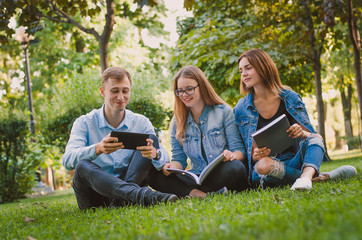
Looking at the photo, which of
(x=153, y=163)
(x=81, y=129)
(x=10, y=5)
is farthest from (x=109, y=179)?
(x=10, y=5)

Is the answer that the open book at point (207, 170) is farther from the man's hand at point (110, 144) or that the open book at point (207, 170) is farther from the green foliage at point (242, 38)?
the green foliage at point (242, 38)

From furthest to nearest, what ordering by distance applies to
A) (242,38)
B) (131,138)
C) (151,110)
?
1. (242,38)
2. (151,110)
3. (131,138)

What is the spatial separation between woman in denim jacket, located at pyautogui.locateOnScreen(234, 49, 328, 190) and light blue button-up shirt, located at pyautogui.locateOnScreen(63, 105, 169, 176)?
100cm

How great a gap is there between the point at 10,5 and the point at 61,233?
153 inches

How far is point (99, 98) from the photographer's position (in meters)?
8.13

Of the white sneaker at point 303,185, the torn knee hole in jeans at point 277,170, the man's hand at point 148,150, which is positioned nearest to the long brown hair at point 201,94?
the man's hand at point 148,150

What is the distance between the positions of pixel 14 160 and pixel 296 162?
7768 mm

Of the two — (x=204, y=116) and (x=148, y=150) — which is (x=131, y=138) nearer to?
(x=148, y=150)

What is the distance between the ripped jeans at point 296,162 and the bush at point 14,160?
727 cm

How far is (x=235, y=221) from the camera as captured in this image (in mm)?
2121

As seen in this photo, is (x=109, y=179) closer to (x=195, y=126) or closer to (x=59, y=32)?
(x=195, y=126)

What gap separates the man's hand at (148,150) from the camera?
12.0ft

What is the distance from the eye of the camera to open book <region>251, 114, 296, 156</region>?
10.3ft

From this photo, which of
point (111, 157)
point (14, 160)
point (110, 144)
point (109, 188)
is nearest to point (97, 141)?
point (111, 157)
